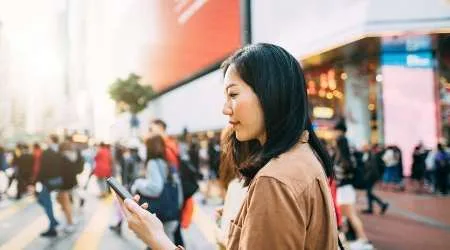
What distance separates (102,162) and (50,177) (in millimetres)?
515

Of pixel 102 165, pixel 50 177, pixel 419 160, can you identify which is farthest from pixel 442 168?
pixel 50 177

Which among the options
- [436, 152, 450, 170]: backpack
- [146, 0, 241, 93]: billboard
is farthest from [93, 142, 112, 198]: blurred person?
[436, 152, 450, 170]: backpack

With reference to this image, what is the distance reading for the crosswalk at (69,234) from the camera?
4.55m

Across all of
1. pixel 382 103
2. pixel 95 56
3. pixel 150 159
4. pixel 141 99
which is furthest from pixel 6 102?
pixel 382 103

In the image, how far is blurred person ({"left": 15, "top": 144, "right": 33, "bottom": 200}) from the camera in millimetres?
4711

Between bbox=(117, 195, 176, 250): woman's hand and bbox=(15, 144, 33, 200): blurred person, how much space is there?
370cm

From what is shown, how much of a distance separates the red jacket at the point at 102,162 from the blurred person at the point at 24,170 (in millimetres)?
574

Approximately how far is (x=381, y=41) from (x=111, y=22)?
17.9ft

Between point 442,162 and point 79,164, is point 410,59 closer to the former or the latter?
point 442,162

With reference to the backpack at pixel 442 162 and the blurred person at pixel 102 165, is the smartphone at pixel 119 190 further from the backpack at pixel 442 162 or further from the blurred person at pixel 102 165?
the backpack at pixel 442 162

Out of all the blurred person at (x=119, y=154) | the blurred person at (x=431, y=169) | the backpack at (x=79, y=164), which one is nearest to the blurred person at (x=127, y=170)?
the blurred person at (x=119, y=154)

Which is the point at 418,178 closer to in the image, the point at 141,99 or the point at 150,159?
the point at 141,99

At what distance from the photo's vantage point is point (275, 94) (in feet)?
3.55

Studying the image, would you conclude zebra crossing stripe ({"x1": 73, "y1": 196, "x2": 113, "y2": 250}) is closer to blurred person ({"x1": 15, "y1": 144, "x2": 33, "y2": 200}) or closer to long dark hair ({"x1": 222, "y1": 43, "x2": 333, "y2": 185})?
blurred person ({"x1": 15, "y1": 144, "x2": 33, "y2": 200})
